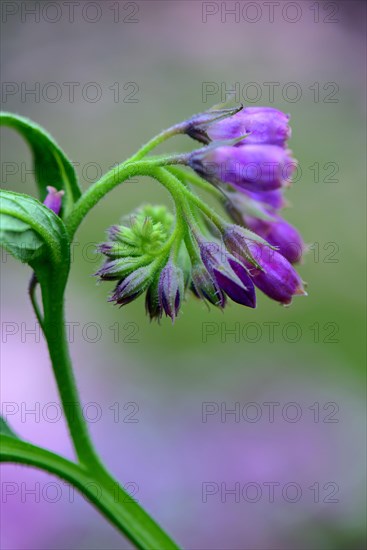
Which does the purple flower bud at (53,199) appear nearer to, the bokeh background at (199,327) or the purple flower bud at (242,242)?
the purple flower bud at (242,242)

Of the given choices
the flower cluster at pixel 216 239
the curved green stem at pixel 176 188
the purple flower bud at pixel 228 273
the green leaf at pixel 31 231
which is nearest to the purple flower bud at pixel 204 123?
the flower cluster at pixel 216 239

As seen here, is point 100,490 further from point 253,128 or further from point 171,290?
point 253,128

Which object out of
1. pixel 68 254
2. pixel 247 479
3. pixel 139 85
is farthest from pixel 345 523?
pixel 139 85

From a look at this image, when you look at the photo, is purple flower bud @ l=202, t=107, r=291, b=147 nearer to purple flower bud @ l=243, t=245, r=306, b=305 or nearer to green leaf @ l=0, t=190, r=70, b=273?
purple flower bud @ l=243, t=245, r=306, b=305

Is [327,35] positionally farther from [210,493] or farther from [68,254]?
[68,254]

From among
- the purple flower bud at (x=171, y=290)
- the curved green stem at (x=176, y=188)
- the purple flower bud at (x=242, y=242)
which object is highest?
the curved green stem at (x=176, y=188)

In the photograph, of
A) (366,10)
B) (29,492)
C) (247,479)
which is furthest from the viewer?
(366,10)

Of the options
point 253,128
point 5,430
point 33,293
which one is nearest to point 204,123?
point 253,128
